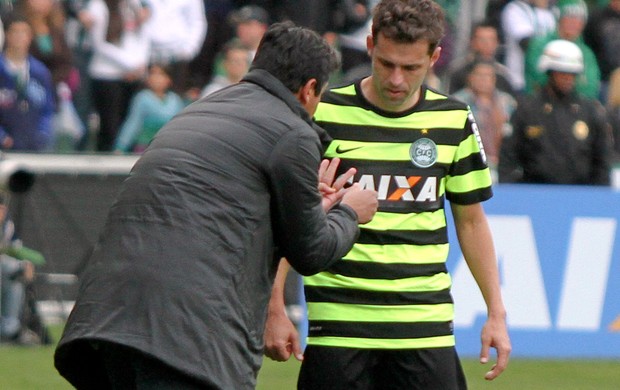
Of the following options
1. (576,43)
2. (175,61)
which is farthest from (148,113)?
(576,43)

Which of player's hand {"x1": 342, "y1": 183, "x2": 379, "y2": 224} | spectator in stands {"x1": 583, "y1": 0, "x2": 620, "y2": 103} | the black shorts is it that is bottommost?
spectator in stands {"x1": 583, "y1": 0, "x2": 620, "y2": 103}

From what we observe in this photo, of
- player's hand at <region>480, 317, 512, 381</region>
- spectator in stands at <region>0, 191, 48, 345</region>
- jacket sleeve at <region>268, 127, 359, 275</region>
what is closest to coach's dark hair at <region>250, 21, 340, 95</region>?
jacket sleeve at <region>268, 127, 359, 275</region>

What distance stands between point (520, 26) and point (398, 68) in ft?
37.7

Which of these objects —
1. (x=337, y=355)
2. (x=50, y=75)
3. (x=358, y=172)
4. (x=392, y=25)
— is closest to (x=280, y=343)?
(x=337, y=355)

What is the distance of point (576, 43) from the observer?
1662cm

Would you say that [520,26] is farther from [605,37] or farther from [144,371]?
[144,371]

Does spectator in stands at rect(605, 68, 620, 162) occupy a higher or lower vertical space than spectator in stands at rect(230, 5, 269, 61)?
lower

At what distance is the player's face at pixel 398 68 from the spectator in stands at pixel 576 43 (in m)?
10.5

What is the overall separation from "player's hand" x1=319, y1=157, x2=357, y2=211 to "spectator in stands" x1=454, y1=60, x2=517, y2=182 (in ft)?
29.4

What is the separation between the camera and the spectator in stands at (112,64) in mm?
15000

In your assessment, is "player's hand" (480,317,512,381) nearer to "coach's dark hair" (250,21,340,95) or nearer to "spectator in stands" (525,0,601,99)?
"coach's dark hair" (250,21,340,95)

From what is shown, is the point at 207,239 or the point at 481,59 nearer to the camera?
the point at 207,239

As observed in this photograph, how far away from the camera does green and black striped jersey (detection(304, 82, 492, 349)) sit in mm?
5941

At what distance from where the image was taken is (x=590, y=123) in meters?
12.9
